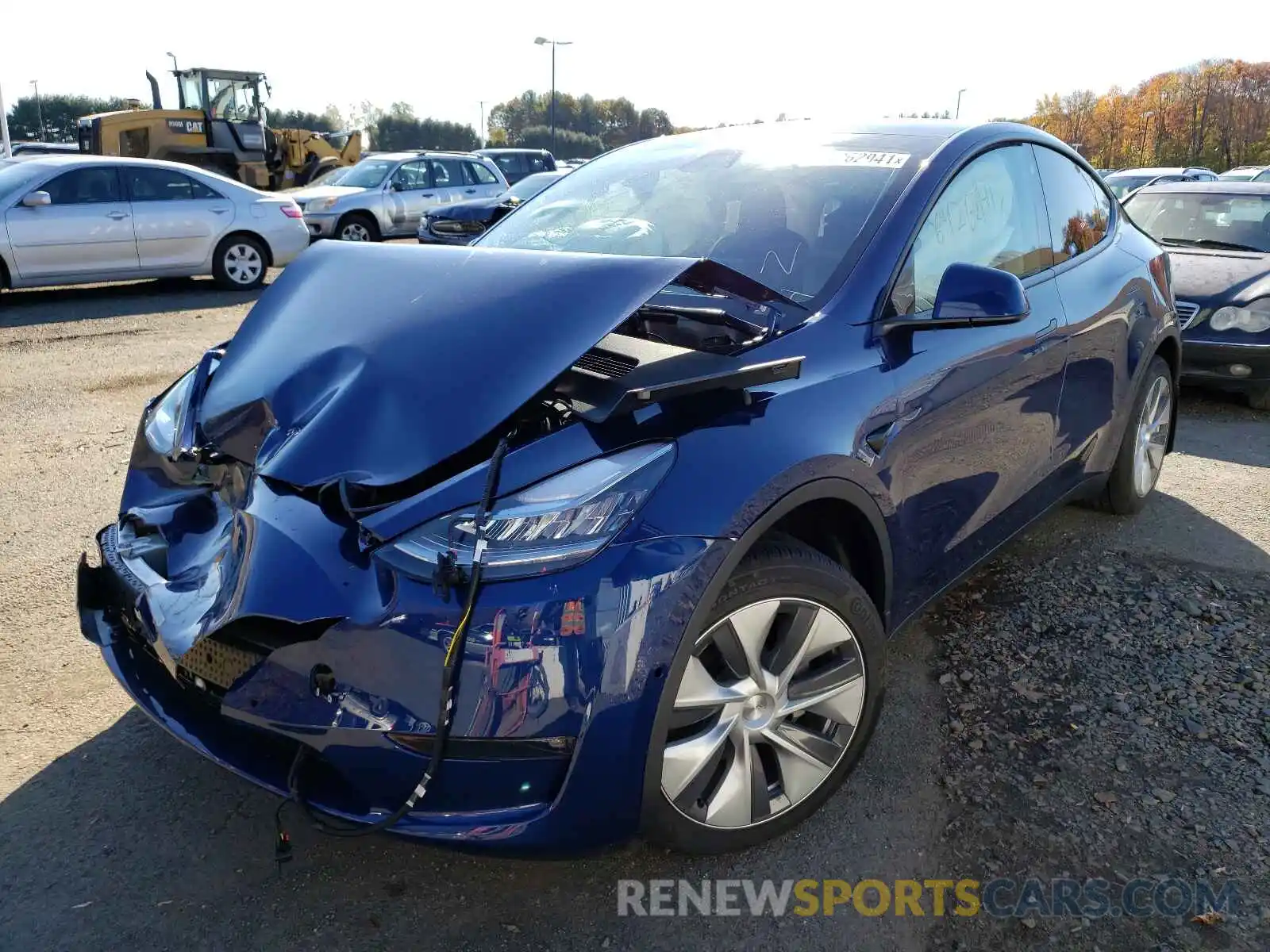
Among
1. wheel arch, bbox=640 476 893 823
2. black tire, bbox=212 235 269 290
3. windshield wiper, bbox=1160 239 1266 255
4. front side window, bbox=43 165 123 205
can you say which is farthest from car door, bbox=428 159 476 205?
wheel arch, bbox=640 476 893 823

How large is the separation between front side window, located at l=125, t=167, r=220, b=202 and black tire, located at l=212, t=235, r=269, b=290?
551 mm

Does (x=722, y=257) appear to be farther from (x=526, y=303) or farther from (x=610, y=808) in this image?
(x=610, y=808)

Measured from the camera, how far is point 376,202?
14.5 metres

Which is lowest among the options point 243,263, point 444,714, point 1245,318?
point 444,714

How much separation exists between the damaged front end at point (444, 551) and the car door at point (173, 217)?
9172mm

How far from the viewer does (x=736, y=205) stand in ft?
9.72

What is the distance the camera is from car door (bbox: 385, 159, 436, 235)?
14.7 m

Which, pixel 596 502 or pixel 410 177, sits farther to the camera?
pixel 410 177

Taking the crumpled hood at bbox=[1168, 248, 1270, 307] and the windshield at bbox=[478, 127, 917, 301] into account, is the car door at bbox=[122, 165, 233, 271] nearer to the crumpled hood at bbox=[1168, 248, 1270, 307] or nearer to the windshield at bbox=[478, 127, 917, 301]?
the windshield at bbox=[478, 127, 917, 301]

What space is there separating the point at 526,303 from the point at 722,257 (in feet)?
2.62

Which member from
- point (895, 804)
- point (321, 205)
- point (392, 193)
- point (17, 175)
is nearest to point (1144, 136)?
point (392, 193)

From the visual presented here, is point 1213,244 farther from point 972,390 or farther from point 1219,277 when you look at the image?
point 972,390

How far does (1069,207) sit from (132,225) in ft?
31.7

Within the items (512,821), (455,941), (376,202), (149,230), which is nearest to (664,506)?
(512,821)
